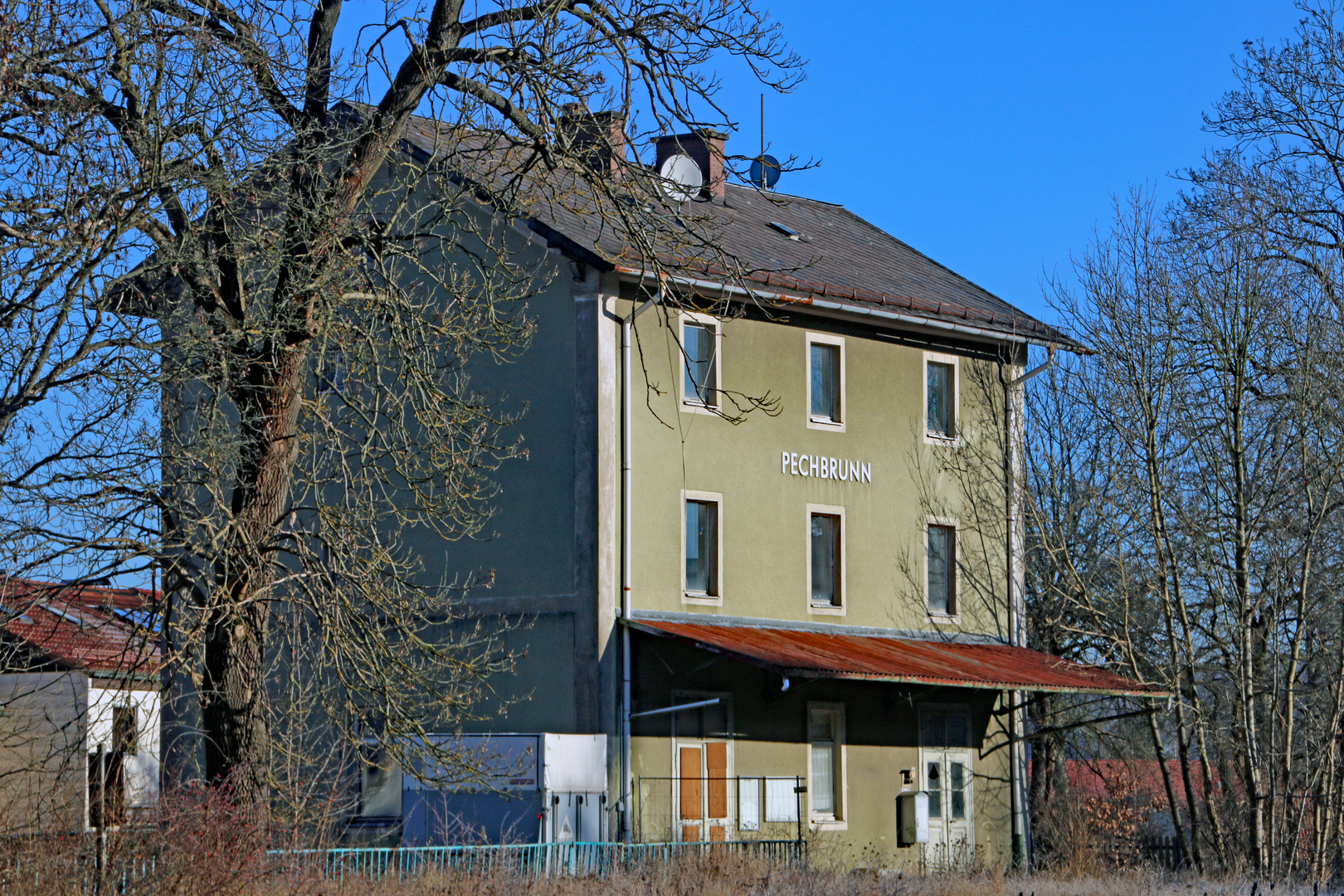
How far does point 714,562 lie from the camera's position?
880 inches

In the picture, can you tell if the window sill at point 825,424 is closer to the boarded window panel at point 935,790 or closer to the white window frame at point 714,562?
the white window frame at point 714,562

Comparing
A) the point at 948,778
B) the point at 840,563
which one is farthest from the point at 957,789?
the point at 840,563

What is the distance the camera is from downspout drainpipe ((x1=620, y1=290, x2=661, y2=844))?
67.2 feet

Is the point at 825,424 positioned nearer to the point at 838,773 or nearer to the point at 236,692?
the point at 838,773

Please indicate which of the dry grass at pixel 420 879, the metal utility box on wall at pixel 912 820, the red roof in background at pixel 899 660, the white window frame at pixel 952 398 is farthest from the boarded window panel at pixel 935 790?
the white window frame at pixel 952 398

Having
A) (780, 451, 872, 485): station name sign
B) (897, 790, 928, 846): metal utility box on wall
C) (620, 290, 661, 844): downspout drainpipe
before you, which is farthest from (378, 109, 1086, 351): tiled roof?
(897, 790, 928, 846): metal utility box on wall

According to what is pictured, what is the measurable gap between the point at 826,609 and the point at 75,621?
13.9 metres

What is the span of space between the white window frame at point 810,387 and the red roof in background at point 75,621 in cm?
Answer: 1252

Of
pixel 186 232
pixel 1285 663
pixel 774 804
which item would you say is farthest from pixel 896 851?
pixel 186 232

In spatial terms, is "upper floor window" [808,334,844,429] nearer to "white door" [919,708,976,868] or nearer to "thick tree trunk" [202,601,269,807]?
"white door" [919,708,976,868]

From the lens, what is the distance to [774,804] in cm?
2178

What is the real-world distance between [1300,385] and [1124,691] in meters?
5.22

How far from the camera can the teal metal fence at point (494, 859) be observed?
12.1 metres

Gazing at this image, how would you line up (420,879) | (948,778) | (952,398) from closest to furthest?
(420,879)
(948,778)
(952,398)
